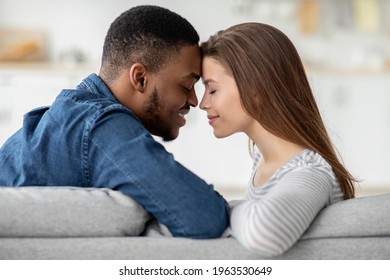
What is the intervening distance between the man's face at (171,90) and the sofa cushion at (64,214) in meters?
0.55

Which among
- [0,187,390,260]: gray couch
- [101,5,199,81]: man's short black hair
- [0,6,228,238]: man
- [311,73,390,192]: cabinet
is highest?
[101,5,199,81]: man's short black hair

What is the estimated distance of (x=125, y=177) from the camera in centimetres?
125

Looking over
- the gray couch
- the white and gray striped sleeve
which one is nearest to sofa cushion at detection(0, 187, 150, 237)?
the gray couch

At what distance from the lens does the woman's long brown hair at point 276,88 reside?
1.64 meters

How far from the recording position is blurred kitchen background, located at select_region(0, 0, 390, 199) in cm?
515

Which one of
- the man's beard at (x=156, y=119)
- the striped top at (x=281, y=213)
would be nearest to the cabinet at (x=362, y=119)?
the man's beard at (x=156, y=119)

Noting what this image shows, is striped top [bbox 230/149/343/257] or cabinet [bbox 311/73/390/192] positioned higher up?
striped top [bbox 230/149/343/257]

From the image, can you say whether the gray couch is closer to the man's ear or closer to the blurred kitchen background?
the man's ear

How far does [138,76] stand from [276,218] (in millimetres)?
709

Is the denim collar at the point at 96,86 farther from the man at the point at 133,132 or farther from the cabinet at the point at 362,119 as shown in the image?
the cabinet at the point at 362,119

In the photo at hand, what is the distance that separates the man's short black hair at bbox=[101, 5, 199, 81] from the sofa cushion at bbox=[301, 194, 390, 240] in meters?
0.72

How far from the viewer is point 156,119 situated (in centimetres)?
178

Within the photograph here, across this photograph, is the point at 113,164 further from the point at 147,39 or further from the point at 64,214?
the point at 147,39
